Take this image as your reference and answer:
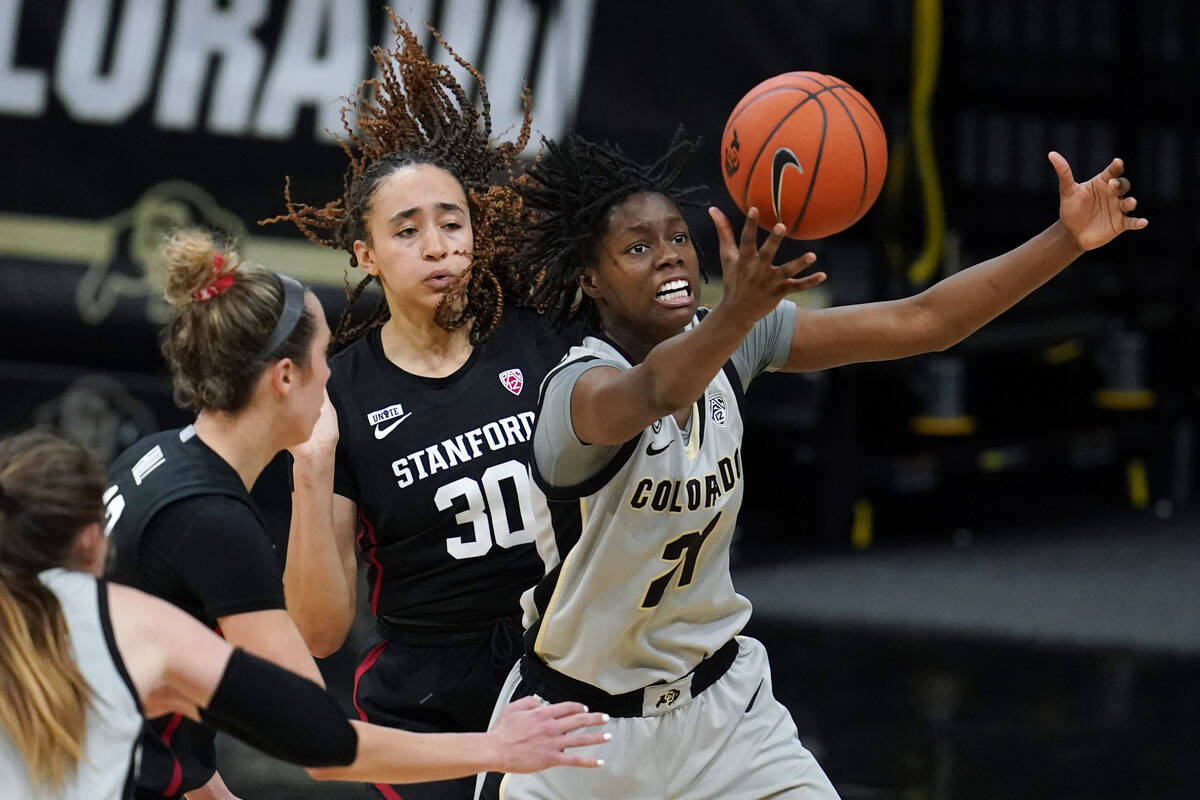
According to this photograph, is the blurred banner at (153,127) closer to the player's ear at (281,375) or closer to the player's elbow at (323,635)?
the player's elbow at (323,635)

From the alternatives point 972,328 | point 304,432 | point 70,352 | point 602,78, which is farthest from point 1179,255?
point 304,432

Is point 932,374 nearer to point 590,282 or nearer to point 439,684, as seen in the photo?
point 439,684

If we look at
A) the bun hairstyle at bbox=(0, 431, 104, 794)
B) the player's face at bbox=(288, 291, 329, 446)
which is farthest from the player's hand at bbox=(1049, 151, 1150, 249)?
the bun hairstyle at bbox=(0, 431, 104, 794)

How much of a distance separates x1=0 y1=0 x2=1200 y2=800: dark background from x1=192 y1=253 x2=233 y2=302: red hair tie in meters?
2.78

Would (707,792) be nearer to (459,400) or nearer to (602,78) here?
(459,400)

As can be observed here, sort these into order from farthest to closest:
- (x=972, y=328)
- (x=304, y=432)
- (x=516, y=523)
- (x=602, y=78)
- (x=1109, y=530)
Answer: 1. (x=1109, y=530)
2. (x=602, y=78)
3. (x=516, y=523)
4. (x=972, y=328)
5. (x=304, y=432)

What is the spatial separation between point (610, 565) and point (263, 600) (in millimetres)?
769

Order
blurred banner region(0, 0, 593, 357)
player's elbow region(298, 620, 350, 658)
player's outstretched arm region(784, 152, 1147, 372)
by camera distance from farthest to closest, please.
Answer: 1. blurred banner region(0, 0, 593, 357)
2. player's elbow region(298, 620, 350, 658)
3. player's outstretched arm region(784, 152, 1147, 372)

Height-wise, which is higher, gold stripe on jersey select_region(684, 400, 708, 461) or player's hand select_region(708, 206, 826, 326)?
player's hand select_region(708, 206, 826, 326)

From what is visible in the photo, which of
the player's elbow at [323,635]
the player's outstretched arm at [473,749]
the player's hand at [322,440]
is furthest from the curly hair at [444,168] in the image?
the player's outstretched arm at [473,749]

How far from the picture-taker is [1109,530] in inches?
343

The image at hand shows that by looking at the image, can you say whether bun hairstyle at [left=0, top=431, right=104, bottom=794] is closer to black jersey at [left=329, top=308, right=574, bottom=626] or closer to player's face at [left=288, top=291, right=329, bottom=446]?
player's face at [left=288, top=291, right=329, bottom=446]

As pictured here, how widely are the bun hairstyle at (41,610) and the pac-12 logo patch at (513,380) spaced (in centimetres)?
151

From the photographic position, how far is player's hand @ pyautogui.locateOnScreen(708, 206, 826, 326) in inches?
101
